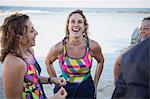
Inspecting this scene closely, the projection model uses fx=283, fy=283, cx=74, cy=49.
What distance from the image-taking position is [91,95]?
7.80 feet

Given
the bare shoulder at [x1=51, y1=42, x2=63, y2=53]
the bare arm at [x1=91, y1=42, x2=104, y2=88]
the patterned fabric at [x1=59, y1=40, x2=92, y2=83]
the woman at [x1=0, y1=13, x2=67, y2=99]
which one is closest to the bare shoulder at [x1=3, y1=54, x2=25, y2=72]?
the woman at [x1=0, y1=13, x2=67, y2=99]

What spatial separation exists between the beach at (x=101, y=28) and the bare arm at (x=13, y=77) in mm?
1236

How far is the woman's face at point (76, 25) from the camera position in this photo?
93.7 inches

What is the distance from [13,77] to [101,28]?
5.34ft

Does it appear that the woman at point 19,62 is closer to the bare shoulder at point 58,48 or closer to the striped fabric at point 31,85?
the striped fabric at point 31,85

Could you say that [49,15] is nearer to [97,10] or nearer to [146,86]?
[97,10]

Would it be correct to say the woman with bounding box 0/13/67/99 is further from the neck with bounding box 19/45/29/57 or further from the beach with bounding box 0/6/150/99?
the beach with bounding box 0/6/150/99

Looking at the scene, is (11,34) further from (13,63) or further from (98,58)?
(98,58)

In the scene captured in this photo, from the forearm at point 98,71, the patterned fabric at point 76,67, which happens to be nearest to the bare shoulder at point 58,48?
the patterned fabric at point 76,67

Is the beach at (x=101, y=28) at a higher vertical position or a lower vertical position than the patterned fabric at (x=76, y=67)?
higher

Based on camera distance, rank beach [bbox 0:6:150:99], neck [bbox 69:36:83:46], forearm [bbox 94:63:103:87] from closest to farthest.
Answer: neck [bbox 69:36:83:46] → forearm [bbox 94:63:103:87] → beach [bbox 0:6:150:99]

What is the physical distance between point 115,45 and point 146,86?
214 cm

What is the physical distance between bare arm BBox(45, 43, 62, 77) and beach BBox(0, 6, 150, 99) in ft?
0.45

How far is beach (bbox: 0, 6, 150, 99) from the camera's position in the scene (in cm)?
277
